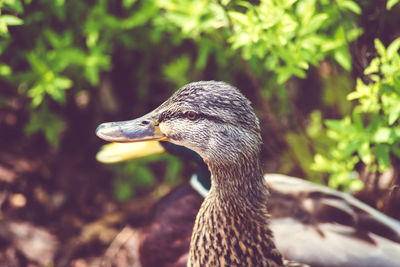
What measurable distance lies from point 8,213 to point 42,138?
0.61 m

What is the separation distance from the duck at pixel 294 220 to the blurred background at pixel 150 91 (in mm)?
208

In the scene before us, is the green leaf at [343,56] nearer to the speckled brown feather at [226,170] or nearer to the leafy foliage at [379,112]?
the leafy foliage at [379,112]

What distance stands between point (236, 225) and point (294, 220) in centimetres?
65

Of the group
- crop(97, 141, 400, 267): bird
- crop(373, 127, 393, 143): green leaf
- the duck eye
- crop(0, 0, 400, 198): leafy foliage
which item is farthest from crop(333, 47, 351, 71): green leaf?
the duck eye

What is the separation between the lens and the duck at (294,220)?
162 cm

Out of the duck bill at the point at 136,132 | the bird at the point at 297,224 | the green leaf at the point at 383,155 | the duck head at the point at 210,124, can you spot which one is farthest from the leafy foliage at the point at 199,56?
the duck bill at the point at 136,132

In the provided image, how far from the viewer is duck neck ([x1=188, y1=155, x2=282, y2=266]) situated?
164cm

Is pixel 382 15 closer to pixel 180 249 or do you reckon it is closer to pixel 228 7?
pixel 228 7

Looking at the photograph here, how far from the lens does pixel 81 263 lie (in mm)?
2705

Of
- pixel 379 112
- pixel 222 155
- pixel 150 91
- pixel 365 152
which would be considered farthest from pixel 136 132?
pixel 150 91

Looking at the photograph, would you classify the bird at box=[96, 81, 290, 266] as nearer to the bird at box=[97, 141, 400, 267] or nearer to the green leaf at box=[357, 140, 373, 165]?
the bird at box=[97, 141, 400, 267]

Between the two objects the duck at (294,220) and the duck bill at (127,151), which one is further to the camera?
the duck bill at (127,151)

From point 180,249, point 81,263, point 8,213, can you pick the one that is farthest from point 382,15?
point 8,213

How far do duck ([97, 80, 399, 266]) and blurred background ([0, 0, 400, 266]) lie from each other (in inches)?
8.2
